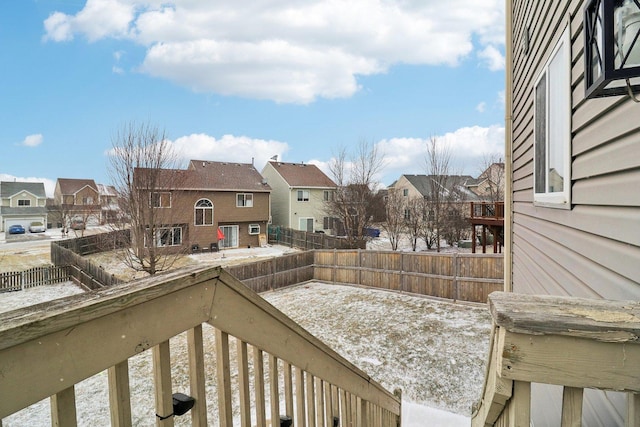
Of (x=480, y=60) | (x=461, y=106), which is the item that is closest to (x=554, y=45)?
(x=480, y=60)

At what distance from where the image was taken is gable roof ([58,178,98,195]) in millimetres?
37500

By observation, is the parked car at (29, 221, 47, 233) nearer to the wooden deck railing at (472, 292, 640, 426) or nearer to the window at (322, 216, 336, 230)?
the window at (322, 216, 336, 230)

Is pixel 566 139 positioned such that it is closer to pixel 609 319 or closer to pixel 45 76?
pixel 609 319

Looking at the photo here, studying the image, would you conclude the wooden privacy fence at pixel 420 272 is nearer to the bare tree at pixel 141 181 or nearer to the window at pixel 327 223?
the bare tree at pixel 141 181

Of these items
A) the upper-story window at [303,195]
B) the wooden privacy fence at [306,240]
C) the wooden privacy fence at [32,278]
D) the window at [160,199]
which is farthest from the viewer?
the upper-story window at [303,195]

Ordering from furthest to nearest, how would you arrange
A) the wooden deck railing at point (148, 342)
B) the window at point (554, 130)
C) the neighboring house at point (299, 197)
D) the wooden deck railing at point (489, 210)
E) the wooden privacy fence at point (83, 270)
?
the neighboring house at point (299, 197) → the wooden deck railing at point (489, 210) → the wooden privacy fence at point (83, 270) → the window at point (554, 130) → the wooden deck railing at point (148, 342)

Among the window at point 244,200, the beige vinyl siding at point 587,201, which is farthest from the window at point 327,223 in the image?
the beige vinyl siding at point 587,201

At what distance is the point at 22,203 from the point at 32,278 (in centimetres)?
3693

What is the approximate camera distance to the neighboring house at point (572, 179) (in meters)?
1.58

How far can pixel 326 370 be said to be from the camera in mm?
1617

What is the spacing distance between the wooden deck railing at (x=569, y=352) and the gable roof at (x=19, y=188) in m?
52.6

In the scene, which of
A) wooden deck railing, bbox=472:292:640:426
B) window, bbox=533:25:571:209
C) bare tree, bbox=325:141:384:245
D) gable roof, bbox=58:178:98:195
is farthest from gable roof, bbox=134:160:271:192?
gable roof, bbox=58:178:98:195

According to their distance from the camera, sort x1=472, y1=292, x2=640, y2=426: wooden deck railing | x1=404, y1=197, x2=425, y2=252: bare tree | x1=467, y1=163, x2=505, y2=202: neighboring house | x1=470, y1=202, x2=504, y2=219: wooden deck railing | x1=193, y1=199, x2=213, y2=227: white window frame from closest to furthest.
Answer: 1. x1=472, y1=292, x2=640, y2=426: wooden deck railing
2. x1=470, y1=202, x2=504, y2=219: wooden deck railing
3. x1=193, y1=199, x2=213, y2=227: white window frame
4. x1=404, y1=197, x2=425, y2=252: bare tree
5. x1=467, y1=163, x2=505, y2=202: neighboring house

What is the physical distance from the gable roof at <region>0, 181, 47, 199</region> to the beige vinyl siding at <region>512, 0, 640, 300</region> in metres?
52.2
